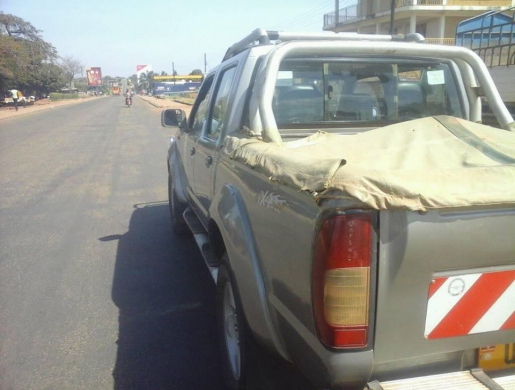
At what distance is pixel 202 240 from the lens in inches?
168

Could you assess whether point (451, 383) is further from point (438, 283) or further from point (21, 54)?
point (21, 54)

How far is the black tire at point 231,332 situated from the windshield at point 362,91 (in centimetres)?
116

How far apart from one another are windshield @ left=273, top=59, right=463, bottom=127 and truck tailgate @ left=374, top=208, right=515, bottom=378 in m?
1.81

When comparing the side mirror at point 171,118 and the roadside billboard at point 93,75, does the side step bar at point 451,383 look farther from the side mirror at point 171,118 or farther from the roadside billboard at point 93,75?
the roadside billboard at point 93,75

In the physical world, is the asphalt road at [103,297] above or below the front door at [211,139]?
below

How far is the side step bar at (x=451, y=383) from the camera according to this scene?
1845 millimetres

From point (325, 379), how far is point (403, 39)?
3.14 meters

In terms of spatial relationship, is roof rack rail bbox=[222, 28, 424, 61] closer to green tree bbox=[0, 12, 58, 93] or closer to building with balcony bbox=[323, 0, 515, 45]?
building with balcony bbox=[323, 0, 515, 45]

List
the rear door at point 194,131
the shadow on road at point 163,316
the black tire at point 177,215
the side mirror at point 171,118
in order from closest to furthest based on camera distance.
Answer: the shadow on road at point 163,316 < the rear door at point 194,131 < the side mirror at point 171,118 < the black tire at point 177,215

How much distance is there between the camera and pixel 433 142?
2.25 meters

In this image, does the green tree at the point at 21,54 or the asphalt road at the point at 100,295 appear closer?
the asphalt road at the point at 100,295

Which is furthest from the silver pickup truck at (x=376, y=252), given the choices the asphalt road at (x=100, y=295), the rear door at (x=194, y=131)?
the rear door at (x=194, y=131)

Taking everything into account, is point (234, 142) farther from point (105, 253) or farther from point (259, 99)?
point (105, 253)

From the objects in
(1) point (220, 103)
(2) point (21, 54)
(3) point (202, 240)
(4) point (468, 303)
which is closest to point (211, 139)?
(1) point (220, 103)
